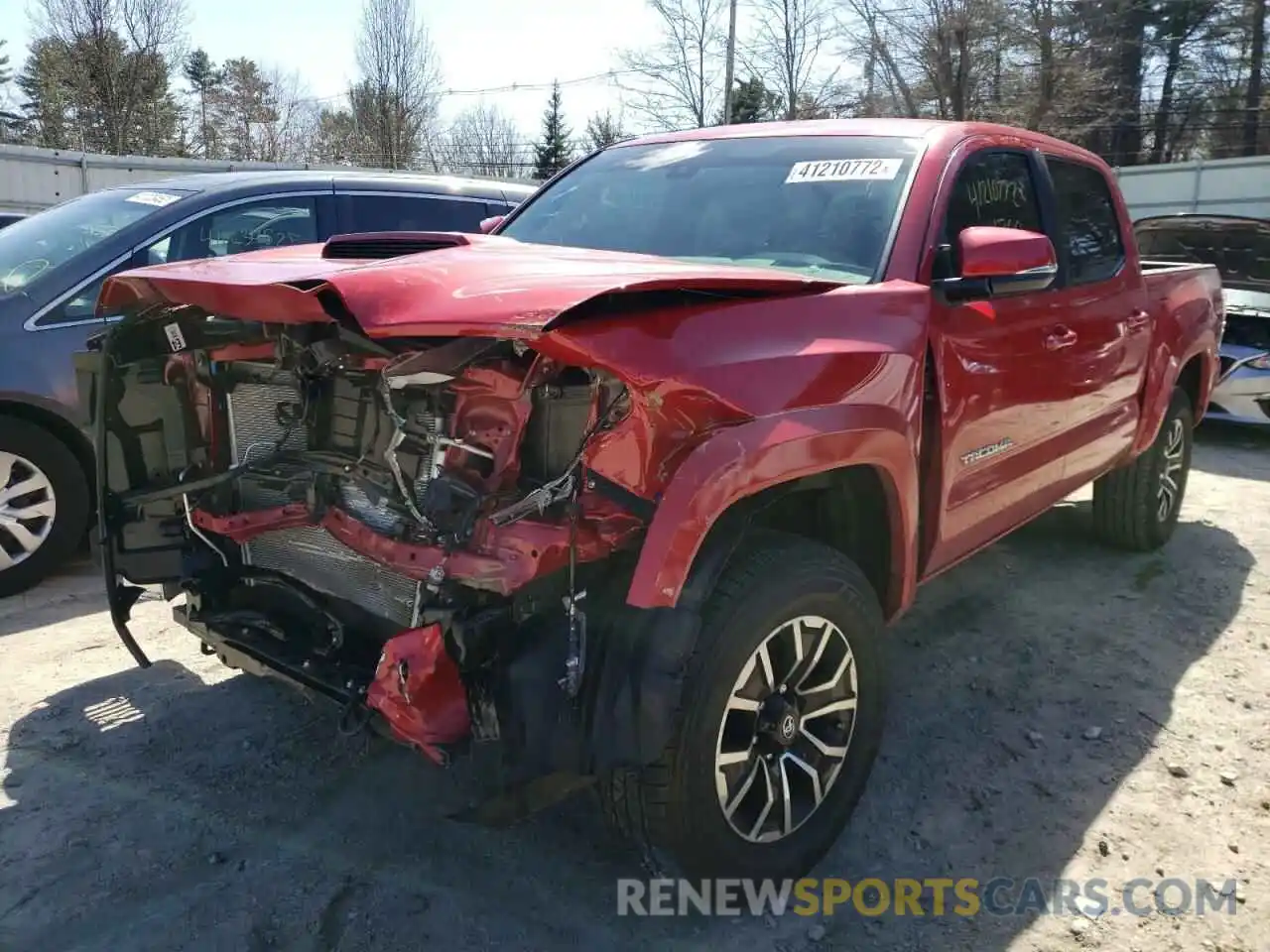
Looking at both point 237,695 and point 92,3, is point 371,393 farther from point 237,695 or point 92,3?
point 92,3

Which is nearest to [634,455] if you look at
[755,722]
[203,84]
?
[755,722]

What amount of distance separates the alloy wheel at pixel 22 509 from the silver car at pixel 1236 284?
7.56m

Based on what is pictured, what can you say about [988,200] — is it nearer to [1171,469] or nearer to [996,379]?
[996,379]

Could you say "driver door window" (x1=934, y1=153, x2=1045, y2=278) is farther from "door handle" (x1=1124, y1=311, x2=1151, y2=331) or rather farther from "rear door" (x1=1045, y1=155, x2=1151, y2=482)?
"door handle" (x1=1124, y1=311, x2=1151, y2=331)

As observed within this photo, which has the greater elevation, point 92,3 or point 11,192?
point 92,3

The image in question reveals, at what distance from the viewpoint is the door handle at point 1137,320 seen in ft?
14.4

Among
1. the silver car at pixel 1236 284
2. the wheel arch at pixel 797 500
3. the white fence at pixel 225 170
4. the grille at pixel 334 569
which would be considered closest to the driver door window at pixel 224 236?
the grille at pixel 334 569

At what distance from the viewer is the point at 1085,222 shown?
14.0 ft

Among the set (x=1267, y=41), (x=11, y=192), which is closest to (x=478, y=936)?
(x=11, y=192)

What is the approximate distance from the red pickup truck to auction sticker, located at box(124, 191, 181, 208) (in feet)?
7.84

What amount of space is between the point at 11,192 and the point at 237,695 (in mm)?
14101

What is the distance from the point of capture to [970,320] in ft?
10.3

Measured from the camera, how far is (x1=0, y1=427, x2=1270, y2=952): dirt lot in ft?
8.30

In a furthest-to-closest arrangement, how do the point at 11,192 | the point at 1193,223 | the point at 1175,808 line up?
1. the point at 11,192
2. the point at 1193,223
3. the point at 1175,808
